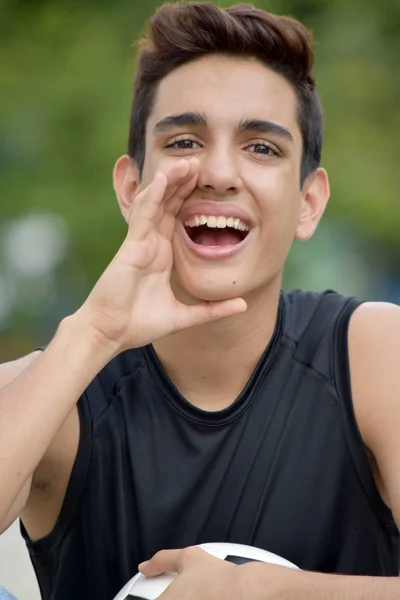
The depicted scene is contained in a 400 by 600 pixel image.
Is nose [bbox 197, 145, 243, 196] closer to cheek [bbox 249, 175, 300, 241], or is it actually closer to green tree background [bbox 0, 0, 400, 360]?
cheek [bbox 249, 175, 300, 241]

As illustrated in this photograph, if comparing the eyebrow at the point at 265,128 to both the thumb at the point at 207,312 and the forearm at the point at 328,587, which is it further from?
the forearm at the point at 328,587

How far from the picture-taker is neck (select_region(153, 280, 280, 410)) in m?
2.74

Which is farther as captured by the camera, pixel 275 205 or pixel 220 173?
pixel 275 205

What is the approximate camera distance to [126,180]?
2994 millimetres

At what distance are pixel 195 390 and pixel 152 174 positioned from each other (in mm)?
647

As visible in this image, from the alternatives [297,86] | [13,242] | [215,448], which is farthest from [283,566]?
[13,242]

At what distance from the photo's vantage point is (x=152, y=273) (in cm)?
260

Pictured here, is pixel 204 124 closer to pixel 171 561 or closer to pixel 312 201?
pixel 312 201

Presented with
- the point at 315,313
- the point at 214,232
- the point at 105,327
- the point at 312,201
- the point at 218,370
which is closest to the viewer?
the point at 105,327

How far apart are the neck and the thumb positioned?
5.8 inches

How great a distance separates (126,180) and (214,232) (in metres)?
0.47

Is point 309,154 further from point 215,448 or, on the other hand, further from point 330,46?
point 330,46

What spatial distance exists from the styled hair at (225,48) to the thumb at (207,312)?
54 cm

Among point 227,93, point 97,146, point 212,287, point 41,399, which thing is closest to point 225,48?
point 227,93
